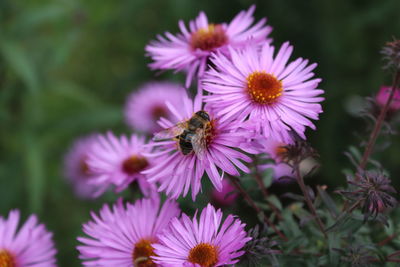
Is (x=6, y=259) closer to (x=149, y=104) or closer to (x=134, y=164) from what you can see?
(x=134, y=164)

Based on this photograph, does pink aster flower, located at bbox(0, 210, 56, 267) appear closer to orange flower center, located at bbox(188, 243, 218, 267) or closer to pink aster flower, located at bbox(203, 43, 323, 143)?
orange flower center, located at bbox(188, 243, 218, 267)

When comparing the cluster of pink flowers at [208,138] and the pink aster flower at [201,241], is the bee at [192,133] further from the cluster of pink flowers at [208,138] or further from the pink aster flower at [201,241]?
the pink aster flower at [201,241]

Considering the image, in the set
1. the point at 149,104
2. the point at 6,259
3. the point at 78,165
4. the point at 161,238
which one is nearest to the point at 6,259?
the point at 6,259

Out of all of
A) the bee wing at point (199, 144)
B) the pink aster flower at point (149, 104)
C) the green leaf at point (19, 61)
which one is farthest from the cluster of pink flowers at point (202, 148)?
the pink aster flower at point (149, 104)

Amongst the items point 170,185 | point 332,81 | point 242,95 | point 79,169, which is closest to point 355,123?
point 332,81

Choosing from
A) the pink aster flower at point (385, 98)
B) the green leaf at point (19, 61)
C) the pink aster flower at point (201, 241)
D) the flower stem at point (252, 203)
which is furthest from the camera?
the green leaf at point (19, 61)

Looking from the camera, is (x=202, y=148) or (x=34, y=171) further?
(x=34, y=171)

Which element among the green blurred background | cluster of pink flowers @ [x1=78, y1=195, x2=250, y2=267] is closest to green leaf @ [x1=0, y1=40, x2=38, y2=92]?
the green blurred background
